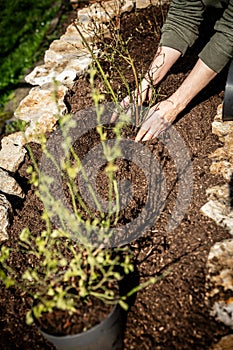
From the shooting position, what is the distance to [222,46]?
231 centimetres

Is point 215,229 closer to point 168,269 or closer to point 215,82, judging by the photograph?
point 168,269

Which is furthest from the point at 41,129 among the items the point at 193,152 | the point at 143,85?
the point at 193,152

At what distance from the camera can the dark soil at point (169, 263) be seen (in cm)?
172

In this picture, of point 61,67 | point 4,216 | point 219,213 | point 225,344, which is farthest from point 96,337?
point 61,67

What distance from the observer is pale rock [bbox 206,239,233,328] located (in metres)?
1.69

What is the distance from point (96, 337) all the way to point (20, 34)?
14.3 ft

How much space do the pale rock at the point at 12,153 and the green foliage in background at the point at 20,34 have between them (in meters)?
1.23

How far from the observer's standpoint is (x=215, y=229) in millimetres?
1979

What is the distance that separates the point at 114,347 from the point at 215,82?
2029 mm

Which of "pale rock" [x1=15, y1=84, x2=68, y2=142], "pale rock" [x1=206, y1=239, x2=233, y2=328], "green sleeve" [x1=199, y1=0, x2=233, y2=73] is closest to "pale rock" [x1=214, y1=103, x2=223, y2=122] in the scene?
"green sleeve" [x1=199, y1=0, x2=233, y2=73]

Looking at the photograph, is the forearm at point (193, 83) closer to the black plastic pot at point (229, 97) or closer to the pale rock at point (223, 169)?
the black plastic pot at point (229, 97)

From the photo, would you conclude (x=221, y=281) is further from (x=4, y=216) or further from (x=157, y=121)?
(x=4, y=216)

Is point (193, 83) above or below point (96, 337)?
above

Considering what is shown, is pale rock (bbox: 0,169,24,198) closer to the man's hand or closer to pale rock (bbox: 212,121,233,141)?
the man's hand
